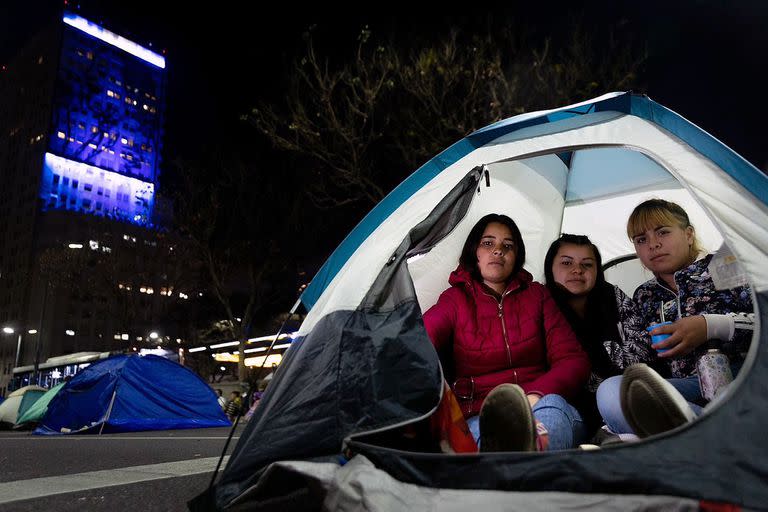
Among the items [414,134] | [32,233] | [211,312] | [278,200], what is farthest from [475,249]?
[32,233]

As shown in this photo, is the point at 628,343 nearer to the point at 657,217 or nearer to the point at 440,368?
the point at 657,217

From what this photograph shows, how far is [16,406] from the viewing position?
11078 mm

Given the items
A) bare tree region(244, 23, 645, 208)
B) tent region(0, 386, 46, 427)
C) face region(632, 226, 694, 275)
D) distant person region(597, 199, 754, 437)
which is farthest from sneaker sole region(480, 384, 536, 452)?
tent region(0, 386, 46, 427)

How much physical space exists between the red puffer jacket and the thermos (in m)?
0.51

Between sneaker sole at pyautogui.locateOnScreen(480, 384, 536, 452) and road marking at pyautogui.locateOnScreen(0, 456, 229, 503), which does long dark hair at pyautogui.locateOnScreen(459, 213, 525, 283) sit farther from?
road marking at pyautogui.locateOnScreen(0, 456, 229, 503)

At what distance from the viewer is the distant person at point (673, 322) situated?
157 cm

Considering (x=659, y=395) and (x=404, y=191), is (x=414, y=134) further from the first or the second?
(x=659, y=395)

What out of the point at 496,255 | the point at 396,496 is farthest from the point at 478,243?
the point at 396,496

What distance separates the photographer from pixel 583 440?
2.37 m

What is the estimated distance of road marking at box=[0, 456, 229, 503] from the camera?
250cm

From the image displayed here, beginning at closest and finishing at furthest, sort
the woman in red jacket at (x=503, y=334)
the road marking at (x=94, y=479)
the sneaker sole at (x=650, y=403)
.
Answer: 1. the sneaker sole at (x=650, y=403)
2. the woman in red jacket at (x=503, y=334)
3. the road marking at (x=94, y=479)

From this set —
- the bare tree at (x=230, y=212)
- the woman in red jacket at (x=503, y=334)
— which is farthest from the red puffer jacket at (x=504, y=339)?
the bare tree at (x=230, y=212)

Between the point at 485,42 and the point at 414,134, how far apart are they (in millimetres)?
2222

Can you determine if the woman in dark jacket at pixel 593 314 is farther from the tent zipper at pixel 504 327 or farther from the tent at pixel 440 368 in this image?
the tent at pixel 440 368
